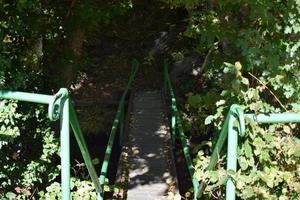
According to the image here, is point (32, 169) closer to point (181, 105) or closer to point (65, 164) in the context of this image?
point (65, 164)

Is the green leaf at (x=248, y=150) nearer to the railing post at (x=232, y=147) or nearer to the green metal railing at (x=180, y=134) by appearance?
the railing post at (x=232, y=147)

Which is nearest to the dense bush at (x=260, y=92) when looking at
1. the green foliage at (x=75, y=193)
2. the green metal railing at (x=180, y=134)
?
the green metal railing at (x=180, y=134)

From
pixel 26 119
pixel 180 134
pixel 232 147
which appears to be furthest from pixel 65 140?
pixel 180 134

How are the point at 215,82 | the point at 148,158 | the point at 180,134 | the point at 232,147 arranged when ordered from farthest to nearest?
the point at 148,158 < the point at 180,134 < the point at 215,82 < the point at 232,147

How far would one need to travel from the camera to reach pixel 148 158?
6.14 metres

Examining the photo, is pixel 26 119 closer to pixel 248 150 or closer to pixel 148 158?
pixel 148 158

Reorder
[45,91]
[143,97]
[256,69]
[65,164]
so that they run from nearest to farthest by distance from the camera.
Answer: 1. [65,164]
2. [256,69]
3. [45,91]
4. [143,97]

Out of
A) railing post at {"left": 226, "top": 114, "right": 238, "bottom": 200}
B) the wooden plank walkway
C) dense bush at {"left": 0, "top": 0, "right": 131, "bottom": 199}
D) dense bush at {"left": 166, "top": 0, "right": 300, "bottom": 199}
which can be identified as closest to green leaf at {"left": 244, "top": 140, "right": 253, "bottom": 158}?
dense bush at {"left": 166, "top": 0, "right": 300, "bottom": 199}

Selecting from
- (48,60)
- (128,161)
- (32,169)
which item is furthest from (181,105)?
(32,169)

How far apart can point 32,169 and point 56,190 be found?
1.15ft

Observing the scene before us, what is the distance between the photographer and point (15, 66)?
4.37m

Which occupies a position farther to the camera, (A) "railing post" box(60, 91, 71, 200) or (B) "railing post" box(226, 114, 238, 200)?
(A) "railing post" box(60, 91, 71, 200)

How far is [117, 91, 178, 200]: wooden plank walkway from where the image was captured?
5164 millimetres

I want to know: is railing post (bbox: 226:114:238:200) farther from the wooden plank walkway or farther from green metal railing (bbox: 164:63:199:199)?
the wooden plank walkway
